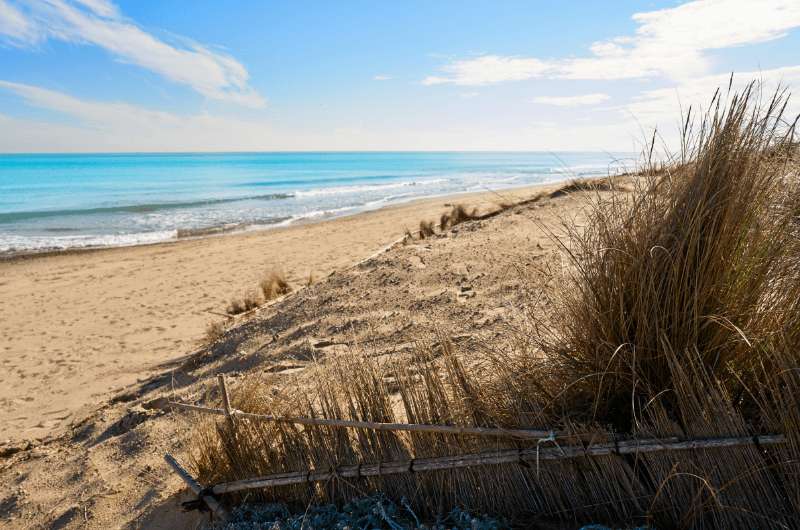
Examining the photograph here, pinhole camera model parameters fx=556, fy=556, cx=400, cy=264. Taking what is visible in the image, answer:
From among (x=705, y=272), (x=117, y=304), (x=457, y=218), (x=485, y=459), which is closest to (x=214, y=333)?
(x=117, y=304)

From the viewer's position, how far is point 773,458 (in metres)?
2.11

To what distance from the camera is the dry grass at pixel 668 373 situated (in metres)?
2.12

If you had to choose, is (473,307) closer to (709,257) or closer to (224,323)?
(709,257)

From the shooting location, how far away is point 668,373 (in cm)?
234

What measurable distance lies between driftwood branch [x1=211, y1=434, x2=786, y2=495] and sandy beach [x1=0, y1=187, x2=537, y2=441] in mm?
1882

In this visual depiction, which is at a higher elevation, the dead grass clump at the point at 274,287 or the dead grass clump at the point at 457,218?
the dead grass clump at the point at 457,218

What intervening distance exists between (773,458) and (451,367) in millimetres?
1329

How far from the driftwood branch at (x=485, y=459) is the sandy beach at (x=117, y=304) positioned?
6.17 ft

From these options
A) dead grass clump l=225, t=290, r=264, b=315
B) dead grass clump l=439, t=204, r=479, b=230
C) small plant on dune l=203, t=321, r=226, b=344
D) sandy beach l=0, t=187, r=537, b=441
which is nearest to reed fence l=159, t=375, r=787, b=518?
sandy beach l=0, t=187, r=537, b=441

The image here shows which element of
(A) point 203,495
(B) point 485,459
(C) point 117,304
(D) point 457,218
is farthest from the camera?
(D) point 457,218

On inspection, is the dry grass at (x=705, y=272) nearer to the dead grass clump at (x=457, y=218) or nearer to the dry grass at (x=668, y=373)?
the dry grass at (x=668, y=373)

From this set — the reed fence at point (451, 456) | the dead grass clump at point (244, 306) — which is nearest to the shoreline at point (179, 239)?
the dead grass clump at point (244, 306)

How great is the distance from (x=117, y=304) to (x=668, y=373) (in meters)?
8.94

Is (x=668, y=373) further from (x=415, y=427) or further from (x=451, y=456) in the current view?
(x=415, y=427)
